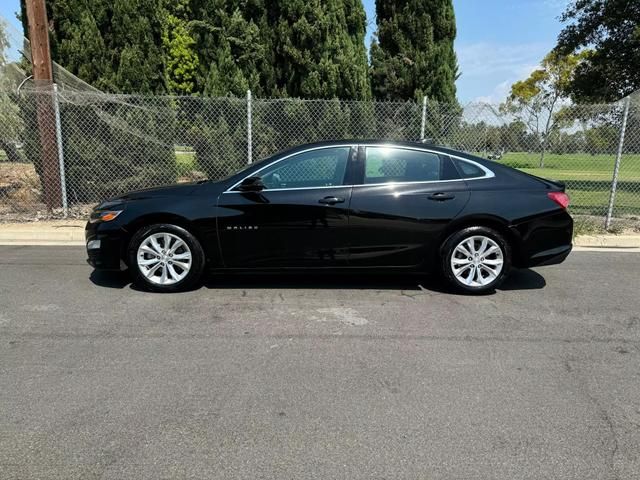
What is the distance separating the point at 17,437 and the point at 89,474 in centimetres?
58

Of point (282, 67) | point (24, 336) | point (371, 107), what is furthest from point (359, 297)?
point (282, 67)

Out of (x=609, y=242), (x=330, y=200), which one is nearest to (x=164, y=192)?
(x=330, y=200)

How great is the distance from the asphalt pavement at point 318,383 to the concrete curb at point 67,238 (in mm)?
2551

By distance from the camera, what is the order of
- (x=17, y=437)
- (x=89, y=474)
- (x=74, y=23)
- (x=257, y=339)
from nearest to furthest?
(x=89, y=474)
(x=17, y=437)
(x=257, y=339)
(x=74, y=23)

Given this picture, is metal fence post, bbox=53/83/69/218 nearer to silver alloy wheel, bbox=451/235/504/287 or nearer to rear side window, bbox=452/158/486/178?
rear side window, bbox=452/158/486/178

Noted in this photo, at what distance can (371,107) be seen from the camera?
31.5 ft

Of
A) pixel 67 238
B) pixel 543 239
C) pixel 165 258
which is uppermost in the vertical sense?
pixel 543 239

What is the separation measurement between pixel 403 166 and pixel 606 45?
526 inches

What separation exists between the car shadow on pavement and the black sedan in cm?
31

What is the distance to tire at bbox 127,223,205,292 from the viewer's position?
5.13 meters

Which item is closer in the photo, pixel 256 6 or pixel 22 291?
pixel 22 291

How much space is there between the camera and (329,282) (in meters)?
5.66

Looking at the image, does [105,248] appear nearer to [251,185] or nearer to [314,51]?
[251,185]

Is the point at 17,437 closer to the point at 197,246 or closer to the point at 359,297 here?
the point at 197,246
